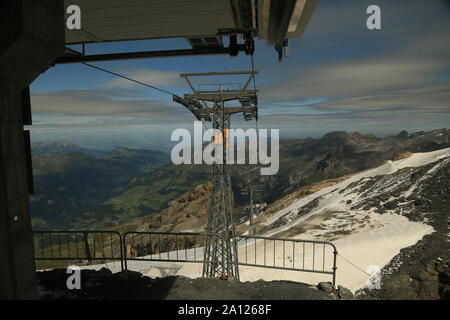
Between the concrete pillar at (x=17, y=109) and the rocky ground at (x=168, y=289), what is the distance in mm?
3085

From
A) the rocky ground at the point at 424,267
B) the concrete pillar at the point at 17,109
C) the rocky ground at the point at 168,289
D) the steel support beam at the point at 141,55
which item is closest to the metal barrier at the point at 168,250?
the rocky ground at the point at 168,289

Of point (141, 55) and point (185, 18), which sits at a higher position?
point (185, 18)

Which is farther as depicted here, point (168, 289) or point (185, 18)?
point (168, 289)

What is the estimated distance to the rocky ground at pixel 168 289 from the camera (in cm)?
666

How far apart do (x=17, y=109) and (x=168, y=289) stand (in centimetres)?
556

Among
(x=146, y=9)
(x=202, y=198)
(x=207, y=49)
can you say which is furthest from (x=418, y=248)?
(x=202, y=198)

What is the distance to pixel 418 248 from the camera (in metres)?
13.4

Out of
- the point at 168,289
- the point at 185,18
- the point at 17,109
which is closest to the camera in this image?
the point at 17,109

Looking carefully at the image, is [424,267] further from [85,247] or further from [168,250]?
[85,247]

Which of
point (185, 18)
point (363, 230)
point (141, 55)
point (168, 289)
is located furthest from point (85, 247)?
point (363, 230)

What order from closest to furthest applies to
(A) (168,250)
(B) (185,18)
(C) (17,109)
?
(C) (17,109)
(B) (185,18)
(A) (168,250)

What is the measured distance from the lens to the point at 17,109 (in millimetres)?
3762

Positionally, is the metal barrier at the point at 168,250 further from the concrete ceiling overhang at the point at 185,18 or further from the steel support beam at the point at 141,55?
the concrete ceiling overhang at the point at 185,18
